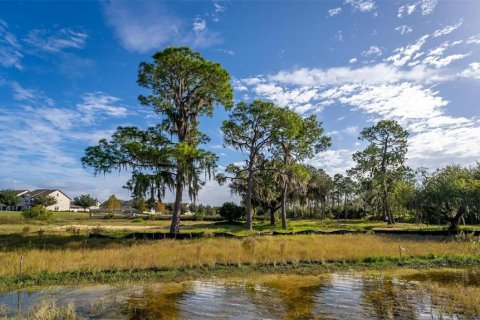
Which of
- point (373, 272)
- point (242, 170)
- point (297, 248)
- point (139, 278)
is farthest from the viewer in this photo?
point (242, 170)

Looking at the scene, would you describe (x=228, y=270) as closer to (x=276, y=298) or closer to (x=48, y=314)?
(x=276, y=298)

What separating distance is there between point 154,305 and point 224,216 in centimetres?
4624

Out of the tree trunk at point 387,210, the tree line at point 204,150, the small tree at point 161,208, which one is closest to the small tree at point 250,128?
the tree line at point 204,150

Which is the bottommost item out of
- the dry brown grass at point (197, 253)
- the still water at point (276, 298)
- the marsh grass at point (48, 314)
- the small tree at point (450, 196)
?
the still water at point (276, 298)

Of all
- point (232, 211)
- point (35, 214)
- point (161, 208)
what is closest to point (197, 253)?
point (35, 214)

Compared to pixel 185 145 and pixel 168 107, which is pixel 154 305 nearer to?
pixel 185 145

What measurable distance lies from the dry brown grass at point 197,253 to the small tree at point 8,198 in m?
94.1

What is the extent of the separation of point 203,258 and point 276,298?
7.21 m

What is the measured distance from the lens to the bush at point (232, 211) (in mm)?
55406

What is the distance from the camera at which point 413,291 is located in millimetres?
12336

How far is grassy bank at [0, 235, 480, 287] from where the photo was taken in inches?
603

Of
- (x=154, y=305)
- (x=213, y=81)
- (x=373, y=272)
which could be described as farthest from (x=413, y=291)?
(x=213, y=81)

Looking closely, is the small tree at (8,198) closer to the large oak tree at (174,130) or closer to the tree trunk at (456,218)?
the large oak tree at (174,130)

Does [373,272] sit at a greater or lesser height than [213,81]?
lesser
